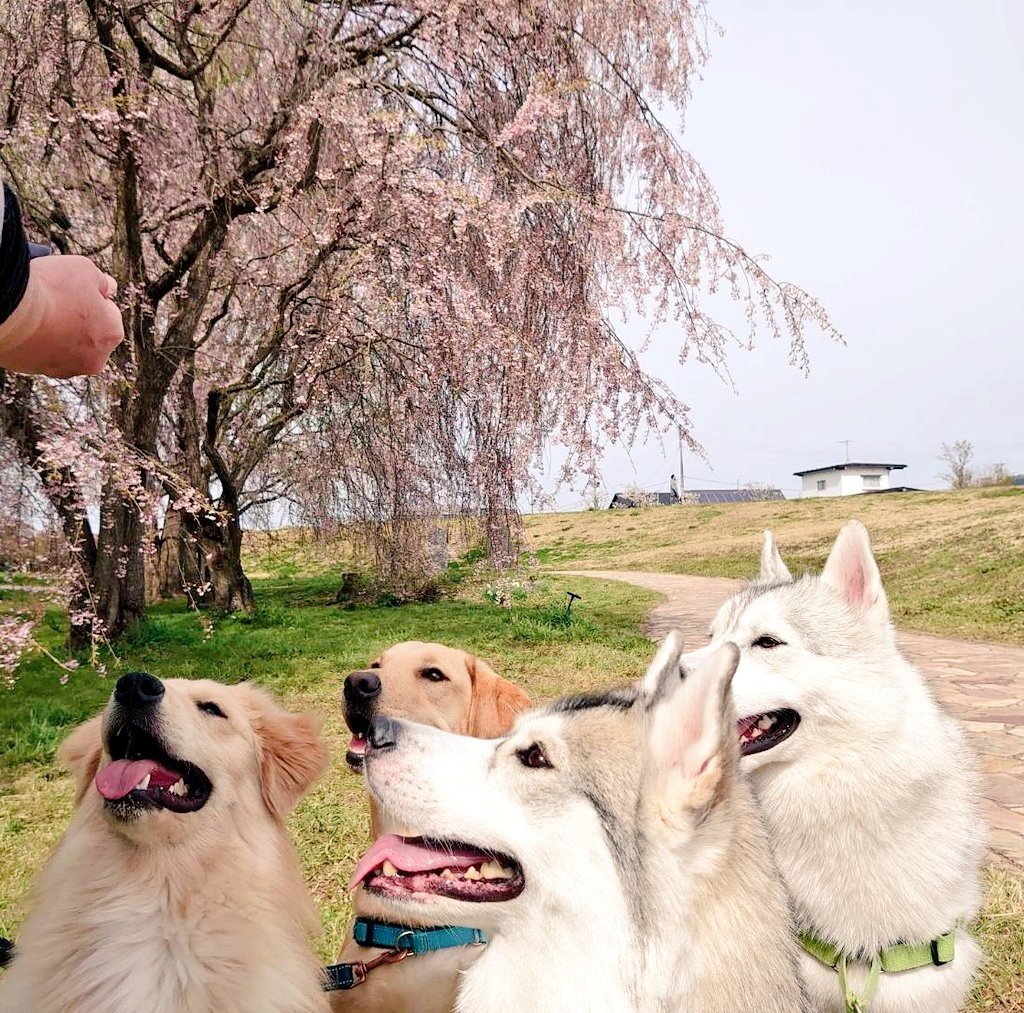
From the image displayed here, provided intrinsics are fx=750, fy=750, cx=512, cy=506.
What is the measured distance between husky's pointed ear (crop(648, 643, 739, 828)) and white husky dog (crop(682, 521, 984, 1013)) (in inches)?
27.4

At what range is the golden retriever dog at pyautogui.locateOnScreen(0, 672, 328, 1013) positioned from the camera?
2.14 m

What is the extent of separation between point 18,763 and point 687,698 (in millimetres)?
7211

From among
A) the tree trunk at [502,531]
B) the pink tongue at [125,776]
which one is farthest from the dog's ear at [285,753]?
the tree trunk at [502,531]

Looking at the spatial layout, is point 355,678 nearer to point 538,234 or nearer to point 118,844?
point 118,844

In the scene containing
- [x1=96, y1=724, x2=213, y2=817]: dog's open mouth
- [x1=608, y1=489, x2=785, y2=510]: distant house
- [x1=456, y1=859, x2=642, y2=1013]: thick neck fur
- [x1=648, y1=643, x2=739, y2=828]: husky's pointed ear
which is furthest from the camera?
[x1=608, y1=489, x2=785, y2=510]: distant house

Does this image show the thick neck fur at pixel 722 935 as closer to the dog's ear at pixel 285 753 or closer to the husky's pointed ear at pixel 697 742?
the husky's pointed ear at pixel 697 742

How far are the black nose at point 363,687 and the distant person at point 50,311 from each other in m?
1.97

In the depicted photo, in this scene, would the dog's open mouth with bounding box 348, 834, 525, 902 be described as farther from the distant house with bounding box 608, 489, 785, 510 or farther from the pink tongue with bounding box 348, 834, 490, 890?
the distant house with bounding box 608, 489, 785, 510

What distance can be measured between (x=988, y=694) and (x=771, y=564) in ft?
21.4

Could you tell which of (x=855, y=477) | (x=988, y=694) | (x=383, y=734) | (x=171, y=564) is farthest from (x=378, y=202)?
(x=855, y=477)

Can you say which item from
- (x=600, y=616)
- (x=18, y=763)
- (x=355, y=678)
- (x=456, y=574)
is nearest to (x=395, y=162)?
(x=355, y=678)

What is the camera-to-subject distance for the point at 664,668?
7.07ft

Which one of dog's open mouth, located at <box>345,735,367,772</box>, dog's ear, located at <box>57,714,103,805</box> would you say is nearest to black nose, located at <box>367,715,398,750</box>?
dog's open mouth, located at <box>345,735,367,772</box>

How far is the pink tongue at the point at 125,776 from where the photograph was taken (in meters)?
2.25
